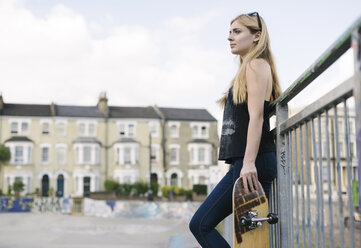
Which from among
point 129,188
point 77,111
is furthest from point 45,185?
point 129,188

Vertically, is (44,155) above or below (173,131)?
below

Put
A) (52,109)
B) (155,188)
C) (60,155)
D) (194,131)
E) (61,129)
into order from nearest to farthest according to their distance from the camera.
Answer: (155,188)
(60,155)
(61,129)
(52,109)
(194,131)

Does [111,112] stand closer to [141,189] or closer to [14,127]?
[14,127]

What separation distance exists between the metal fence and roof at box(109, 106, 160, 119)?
1794 inches

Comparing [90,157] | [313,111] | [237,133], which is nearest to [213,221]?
[237,133]

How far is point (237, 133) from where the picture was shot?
9.41ft

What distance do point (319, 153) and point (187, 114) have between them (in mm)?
48691

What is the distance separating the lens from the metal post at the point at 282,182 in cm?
273

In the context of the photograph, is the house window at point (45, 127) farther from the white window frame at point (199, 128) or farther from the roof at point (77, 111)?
the white window frame at point (199, 128)

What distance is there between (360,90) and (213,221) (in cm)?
161

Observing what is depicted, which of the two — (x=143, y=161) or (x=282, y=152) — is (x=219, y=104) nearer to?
(x=282, y=152)

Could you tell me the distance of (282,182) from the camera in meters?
2.82

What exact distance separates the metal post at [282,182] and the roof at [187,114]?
152 feet

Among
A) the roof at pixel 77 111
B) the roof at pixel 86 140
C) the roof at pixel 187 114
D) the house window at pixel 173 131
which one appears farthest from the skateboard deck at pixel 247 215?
the house window at pixel 173 131
